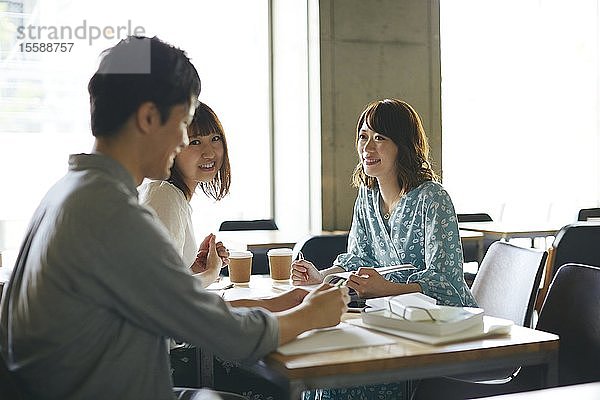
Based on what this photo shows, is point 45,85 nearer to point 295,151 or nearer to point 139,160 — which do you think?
point 295,151

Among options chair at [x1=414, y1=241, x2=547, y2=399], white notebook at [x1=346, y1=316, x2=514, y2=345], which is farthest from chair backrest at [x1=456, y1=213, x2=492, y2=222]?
white notebook at [x1=346, y1=316, x2=514, y2=345]

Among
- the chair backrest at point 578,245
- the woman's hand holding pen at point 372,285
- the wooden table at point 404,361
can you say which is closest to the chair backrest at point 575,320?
the wooden table at point 404,361

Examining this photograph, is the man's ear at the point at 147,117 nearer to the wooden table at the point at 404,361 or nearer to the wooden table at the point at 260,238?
the wooden table at the point at 404,361

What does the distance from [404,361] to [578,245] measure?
3110mm

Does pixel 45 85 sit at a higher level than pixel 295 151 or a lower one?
higher

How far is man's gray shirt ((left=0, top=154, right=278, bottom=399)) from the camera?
4.75 feet

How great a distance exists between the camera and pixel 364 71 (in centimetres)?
633

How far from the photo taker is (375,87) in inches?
250

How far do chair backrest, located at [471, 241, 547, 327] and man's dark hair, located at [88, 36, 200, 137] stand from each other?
1451mm

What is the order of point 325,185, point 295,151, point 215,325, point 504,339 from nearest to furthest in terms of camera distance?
point 215,325, point 504,339, point 325,185, point 295,151

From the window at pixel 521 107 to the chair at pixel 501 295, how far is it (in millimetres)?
4824

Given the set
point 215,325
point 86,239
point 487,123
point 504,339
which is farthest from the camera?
point 487,123

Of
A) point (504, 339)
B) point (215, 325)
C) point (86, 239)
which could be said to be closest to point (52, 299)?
point (86, 239)

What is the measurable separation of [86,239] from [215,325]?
30 cm
